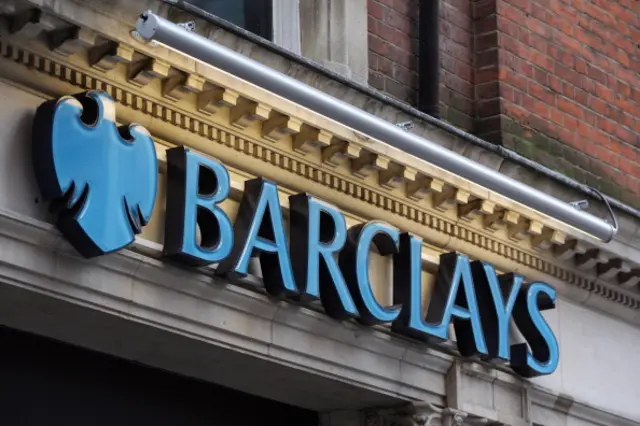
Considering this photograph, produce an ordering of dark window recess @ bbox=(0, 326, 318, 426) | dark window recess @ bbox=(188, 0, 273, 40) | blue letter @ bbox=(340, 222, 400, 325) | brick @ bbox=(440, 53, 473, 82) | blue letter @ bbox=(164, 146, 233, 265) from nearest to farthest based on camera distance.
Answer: blue letter @ bbox=(164, 146, 233, 265) → dark window recess @ bbox=(0, 326, 318, 426) → blue letter @ bbox=(340, 222, 400, 325) → dark window recess @ bbox=(188, 0, 273, 40) → brick @ bbox=(440, 53, 473, 82)

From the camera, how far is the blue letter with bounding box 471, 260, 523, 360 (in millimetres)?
11438

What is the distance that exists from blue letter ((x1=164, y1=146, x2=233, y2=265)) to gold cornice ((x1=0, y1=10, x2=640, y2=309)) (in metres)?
0.24

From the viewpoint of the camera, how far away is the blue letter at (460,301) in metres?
11.2

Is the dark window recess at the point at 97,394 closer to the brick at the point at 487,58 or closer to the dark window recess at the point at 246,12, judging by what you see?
the dark window recess at the point at 246,12

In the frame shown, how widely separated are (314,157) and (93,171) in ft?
6.52

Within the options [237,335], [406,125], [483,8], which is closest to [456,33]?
[483,8]

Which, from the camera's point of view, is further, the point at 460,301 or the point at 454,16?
the point at 454,16

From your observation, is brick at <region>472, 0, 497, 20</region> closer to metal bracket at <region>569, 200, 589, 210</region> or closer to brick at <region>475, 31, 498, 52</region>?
brick at <region>475, 31, 498, 52</region>

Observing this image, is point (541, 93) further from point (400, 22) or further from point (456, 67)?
point (400, 22)

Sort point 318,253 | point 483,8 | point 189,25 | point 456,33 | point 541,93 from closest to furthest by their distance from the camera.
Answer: point 189,25, point 318,253, point 456,33, point 483,8, point 541,93

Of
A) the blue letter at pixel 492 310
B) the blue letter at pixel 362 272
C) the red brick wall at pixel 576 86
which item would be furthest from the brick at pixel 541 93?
the blue letter at pixel 362 272

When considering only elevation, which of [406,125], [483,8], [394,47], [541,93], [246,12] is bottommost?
[406,125]

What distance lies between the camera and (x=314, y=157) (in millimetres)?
10570

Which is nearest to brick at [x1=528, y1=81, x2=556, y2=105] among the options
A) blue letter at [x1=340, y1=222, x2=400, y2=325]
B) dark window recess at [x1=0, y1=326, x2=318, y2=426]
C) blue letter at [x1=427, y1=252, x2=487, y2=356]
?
blue letter at [x1=427, y1=252, x2=487, y2=356]
